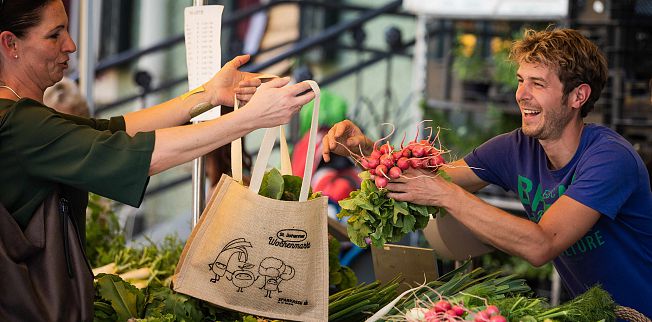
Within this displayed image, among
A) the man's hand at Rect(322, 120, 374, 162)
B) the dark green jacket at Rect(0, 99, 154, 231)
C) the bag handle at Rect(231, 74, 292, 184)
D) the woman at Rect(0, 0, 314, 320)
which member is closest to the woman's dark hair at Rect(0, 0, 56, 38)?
the woman at Rect(0, 0, 314, 320)

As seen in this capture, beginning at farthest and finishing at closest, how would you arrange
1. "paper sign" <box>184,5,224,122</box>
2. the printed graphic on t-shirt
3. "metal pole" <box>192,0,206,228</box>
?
1. "metal pole" <box>192,0,206,228</box>
2. "paper sign" <box>184,5,224,122</box>
3. the printed graphic on t-shirt

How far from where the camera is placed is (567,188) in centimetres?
245

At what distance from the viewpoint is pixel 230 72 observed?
8.26 feet

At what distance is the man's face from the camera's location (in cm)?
251

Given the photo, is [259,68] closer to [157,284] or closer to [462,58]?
[462,58]

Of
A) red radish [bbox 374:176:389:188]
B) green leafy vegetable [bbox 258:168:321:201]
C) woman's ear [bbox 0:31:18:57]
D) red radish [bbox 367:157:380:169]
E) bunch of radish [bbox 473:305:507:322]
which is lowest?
bunch of radish [bbox 473:305:507:322]

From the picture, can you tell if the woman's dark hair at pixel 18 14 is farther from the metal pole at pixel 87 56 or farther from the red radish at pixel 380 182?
the metal pole at pixel 87 56

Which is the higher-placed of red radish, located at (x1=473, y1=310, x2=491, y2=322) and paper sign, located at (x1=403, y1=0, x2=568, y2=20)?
paper sign, located at (x1=403, y1=0, x2=568, y2=20)

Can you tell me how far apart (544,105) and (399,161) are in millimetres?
574

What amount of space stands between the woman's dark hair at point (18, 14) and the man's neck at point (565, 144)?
4.78 feet

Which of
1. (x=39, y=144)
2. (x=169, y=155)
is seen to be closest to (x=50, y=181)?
(x=39, y=144)

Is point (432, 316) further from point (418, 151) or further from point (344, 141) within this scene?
point (344, 141)

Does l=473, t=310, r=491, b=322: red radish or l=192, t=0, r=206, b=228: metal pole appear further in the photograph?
l=192, t=0, r=206, b=228: metal pole

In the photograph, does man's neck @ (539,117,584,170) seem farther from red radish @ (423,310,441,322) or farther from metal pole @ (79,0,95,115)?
metal pole @ (79,0,95,115)
